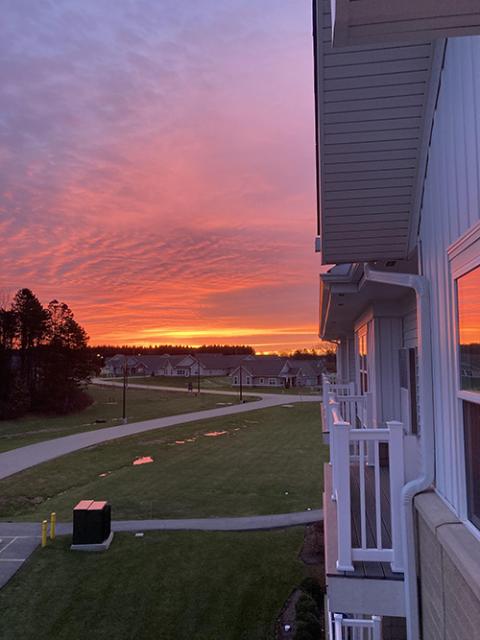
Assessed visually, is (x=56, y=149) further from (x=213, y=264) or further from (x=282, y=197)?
(x=213, y=264)

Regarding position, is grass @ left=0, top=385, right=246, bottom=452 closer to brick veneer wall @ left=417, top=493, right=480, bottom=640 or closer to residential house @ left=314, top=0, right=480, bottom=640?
residential house @ left=314, top=0, right=480, bottom=640

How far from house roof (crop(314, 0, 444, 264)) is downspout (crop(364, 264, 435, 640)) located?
3.12ft

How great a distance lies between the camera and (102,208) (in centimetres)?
1645

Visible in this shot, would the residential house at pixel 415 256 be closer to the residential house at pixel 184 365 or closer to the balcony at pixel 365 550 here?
the balcony at pixel 365 550

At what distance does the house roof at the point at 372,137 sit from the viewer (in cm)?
395

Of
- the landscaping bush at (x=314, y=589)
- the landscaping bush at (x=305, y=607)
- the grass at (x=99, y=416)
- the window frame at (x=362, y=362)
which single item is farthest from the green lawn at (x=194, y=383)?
the landscaping bush at (x=305, y=607)

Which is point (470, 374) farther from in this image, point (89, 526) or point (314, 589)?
point (89, 526)

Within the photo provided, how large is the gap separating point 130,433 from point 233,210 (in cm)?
1638

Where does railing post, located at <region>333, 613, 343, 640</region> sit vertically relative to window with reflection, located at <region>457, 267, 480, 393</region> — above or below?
below

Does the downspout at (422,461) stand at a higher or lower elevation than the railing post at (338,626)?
higher

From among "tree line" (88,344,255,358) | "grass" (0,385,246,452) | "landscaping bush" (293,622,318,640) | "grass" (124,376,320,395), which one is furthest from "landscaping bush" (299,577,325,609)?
"tree line" (88,344,255,358)

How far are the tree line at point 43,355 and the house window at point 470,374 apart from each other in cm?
4157

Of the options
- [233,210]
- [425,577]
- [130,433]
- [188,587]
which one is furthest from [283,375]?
[425,577]

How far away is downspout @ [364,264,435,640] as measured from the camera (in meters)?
3.71
